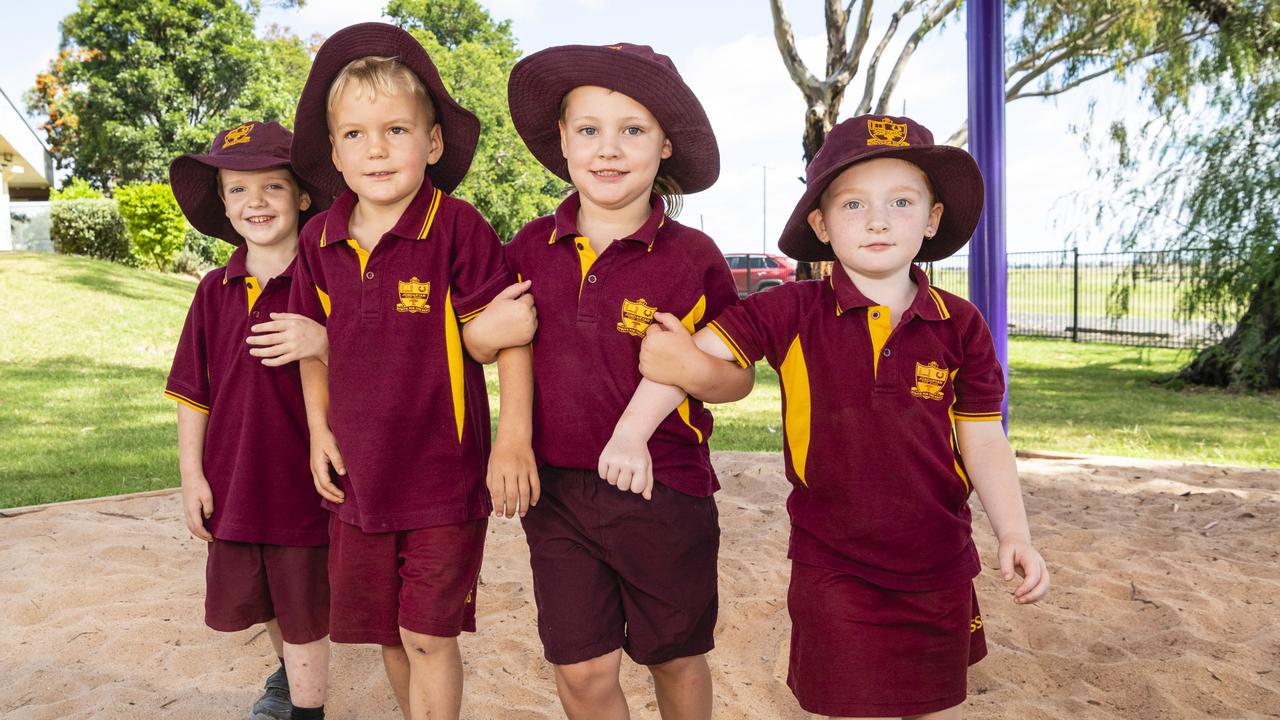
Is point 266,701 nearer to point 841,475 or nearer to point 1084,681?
point 841,475

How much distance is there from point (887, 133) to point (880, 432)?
63cm

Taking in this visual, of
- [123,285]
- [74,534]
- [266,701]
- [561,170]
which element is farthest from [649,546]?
[123,285]

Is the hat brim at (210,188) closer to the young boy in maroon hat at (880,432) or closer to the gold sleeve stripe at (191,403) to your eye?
the gold sleeve stripe at (191,403)

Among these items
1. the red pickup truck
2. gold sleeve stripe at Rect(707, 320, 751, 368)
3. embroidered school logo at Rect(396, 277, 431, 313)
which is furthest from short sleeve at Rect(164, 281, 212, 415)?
the red pickup truck

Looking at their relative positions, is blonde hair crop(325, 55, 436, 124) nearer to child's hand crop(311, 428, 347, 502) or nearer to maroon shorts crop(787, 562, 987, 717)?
child's hand crop(311, 428, 347, 502)

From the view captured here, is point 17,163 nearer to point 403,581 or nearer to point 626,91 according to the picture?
point 403,581

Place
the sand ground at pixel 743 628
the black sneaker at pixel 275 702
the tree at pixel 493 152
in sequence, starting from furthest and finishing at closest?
the tree at pixel 493 152, the sand ground at pixel 743 628, the black sneaker at pixel 275 702

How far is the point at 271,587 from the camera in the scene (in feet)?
9.10

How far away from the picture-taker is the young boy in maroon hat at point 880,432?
82.0 inches

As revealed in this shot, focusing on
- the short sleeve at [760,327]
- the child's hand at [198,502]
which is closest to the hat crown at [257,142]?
the child's hand at [198,502]

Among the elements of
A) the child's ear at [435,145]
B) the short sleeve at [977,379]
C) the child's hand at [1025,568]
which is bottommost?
the child's hand at [1025,568]

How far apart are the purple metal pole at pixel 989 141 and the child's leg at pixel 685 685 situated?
255 cm

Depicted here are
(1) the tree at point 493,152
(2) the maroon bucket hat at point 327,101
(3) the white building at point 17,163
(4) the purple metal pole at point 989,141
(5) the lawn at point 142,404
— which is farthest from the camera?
(1) the tree at point 493,152

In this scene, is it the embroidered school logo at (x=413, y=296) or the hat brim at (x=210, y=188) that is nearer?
the embroidered school logo at (x=413, y=296)
